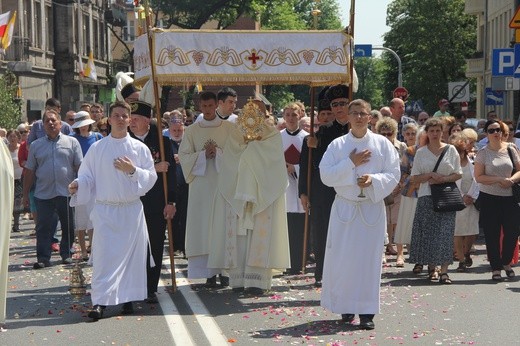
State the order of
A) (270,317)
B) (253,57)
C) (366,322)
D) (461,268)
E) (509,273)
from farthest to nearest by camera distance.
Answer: (461,268) → (509,273) → (253,57) → (270,317) → (366,322)

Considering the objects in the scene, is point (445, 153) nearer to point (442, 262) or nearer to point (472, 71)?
point (442, 262)

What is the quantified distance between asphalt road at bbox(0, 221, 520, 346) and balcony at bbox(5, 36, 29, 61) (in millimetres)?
36106

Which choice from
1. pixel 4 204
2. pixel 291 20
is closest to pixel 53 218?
pixel 4 204

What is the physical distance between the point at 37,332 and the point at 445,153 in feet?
18.6

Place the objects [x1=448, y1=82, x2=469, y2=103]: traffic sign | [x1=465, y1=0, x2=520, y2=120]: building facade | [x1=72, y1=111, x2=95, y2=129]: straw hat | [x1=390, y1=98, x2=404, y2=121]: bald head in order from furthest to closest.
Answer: [x1=465, y1=0, x2=520, y2=120]: building facade, [x1=448, y1=82, x2=469, y2=103]: traffic sign, [x1=390, y1=98, x2=404, y2=121]: bald head, [x1=72, y1=111, x2=95, y2=129]: straw hat

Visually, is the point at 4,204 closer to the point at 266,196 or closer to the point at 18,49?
the point at 266,196

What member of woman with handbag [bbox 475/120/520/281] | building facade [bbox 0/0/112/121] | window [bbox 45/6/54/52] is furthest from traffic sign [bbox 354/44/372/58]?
woman with handbag [bbox 475/120/520/281]

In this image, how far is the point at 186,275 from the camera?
49.4 feet

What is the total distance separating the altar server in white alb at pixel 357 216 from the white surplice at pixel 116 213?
1.85 meters

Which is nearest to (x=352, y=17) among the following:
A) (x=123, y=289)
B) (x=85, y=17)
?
(x=123, y=289)

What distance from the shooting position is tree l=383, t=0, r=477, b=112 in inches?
3319

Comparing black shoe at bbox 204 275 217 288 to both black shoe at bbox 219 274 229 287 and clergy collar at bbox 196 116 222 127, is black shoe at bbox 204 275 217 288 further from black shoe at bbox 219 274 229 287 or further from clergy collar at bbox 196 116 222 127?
clergy collar at bbox 196 116 222 127

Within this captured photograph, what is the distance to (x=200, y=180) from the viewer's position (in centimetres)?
1405

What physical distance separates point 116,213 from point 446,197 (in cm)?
440
